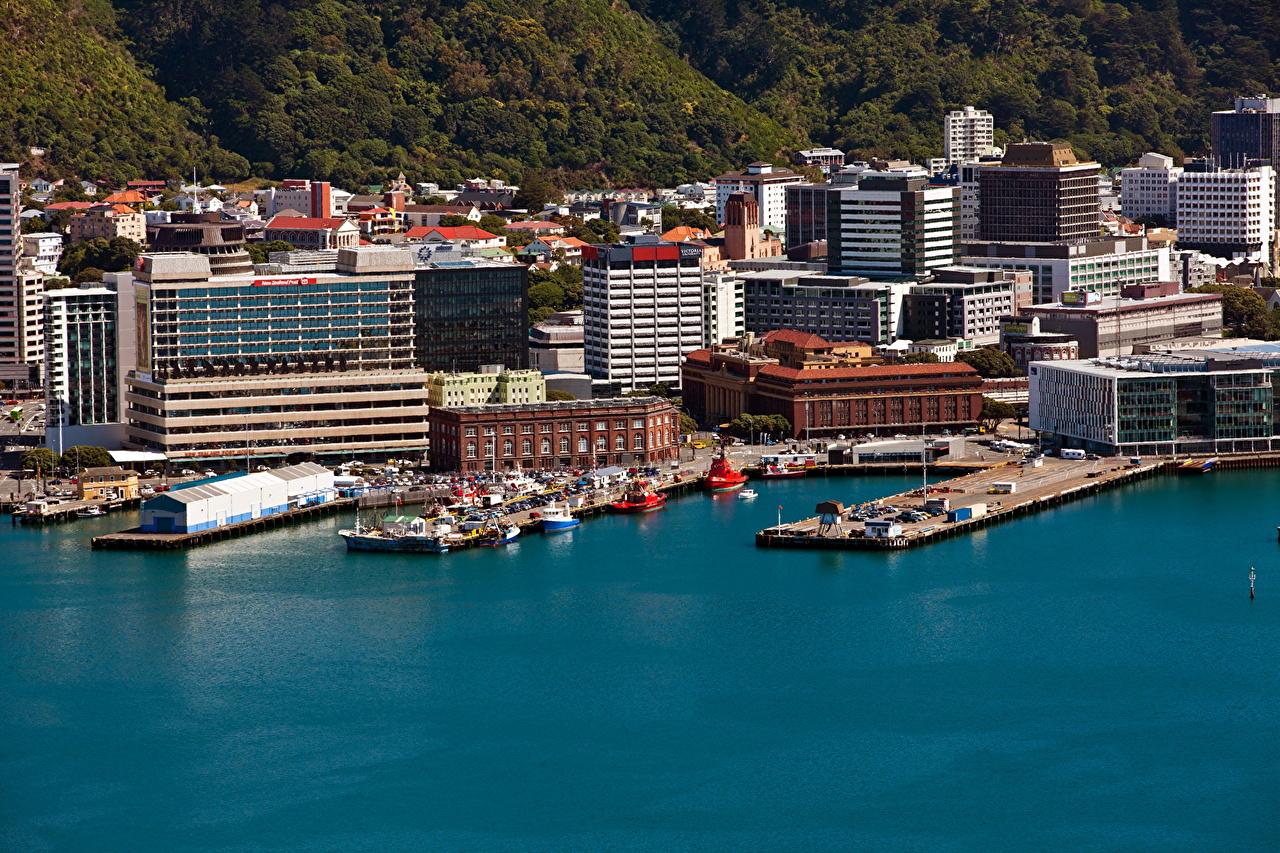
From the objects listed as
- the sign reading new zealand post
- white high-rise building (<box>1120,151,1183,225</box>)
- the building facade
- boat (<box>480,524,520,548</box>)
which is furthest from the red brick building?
white high-rise building (<box>1120,151,1183,225</box>)

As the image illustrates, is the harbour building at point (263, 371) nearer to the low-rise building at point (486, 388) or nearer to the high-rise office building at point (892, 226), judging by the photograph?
the low-rise building at point (486, 388)

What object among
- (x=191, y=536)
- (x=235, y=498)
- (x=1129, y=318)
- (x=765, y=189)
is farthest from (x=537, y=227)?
(x=191, y=536)

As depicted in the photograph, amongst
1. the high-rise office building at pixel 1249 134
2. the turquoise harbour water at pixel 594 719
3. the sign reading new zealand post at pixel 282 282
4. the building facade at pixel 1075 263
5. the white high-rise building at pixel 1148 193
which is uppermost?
the high-rise office building at pixel 1249 134

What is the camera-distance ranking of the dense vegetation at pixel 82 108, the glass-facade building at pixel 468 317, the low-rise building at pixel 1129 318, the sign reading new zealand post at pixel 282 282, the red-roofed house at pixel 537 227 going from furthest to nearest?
the dense vegetation at pixel 82 108
the red-roofed house at pixel 537 227
the low-rise building at pixel 1129 318
the glass-facade building at pixel 468 317
the sign reading new zealand post at pixel 282 282

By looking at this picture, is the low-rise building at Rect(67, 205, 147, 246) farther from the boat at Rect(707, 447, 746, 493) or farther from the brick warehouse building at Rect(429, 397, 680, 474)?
the boat at Rect(707, 447, 746, 493)

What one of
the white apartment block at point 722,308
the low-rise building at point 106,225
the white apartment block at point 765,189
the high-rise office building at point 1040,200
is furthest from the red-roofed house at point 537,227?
the white apartment block at point 722,308

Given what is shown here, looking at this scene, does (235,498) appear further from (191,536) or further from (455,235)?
(455,235)
